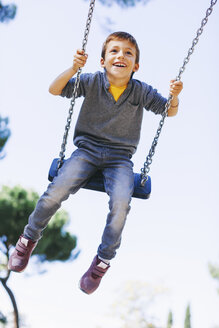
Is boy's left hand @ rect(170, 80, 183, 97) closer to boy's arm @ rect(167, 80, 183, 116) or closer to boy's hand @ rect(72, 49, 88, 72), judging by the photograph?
boy's arm @ rect(167, 80, 183, 116)

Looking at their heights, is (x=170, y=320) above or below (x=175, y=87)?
below

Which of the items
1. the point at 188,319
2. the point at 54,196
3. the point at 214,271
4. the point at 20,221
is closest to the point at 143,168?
the point at 54,196

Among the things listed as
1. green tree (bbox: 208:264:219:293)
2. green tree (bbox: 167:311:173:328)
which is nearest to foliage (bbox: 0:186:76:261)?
green tree (bbox: 208:264:219:293)

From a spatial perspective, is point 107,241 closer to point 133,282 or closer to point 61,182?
point 61,182

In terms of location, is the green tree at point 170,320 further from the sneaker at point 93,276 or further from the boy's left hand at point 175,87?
the boy's left hand at point 175,87

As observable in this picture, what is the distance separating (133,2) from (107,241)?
538 centimetres

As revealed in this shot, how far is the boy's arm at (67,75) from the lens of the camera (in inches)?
105

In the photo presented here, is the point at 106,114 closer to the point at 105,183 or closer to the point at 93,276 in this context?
the point at 105,183

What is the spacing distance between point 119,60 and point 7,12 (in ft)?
19.6

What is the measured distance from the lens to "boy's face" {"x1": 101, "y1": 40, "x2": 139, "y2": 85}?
2785 mm

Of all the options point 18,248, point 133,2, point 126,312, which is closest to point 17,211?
point 133,2

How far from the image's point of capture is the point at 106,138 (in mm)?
2807

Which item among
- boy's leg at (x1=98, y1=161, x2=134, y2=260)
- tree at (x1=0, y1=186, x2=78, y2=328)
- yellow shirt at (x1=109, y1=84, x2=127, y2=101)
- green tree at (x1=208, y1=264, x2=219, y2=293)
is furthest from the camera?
green tree at (x1=208, y1=264, x2=219, y2=293)

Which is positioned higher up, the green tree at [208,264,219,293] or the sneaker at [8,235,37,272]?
the sneaker at [8,235,37,272]
